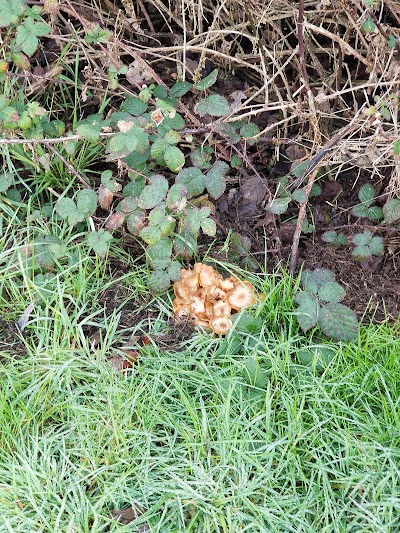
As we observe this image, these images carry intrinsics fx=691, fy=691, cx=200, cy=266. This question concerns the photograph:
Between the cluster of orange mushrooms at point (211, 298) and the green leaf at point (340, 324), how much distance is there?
0.27 meters

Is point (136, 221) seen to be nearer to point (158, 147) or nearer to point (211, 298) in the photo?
point (158, 147)

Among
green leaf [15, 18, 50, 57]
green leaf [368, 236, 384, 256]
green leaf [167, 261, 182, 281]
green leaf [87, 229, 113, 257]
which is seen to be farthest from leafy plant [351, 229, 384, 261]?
green leaf [15, 18, 50, 57]

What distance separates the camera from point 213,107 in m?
2.55

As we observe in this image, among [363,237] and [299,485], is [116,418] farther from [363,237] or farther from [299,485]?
[363,237]

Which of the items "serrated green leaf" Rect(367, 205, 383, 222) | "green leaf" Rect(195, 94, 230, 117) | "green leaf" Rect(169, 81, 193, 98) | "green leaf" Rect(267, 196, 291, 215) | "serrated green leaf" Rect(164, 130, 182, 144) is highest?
"green leaf" Rect(169, 81, 193, 98)

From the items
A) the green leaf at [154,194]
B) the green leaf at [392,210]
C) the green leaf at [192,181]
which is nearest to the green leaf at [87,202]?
the green leaf at [154,194]

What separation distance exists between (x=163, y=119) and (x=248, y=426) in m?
1.15

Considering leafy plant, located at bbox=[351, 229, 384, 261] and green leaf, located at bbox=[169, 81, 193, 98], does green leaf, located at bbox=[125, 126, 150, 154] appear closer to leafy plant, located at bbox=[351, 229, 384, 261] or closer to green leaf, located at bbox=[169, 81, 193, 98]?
green leaf, located at bbox=[169, 81, 193, 98]

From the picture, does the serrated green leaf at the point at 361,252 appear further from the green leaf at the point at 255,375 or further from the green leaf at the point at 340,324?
the green leaf at the point at 255,375

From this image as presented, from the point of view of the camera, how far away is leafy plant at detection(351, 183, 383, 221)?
279 cm

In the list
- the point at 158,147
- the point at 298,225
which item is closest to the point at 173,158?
the point at 158,147

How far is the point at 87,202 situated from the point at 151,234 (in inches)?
12.6

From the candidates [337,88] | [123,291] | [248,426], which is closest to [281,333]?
[248,426]

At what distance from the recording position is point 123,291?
8.91 feet
